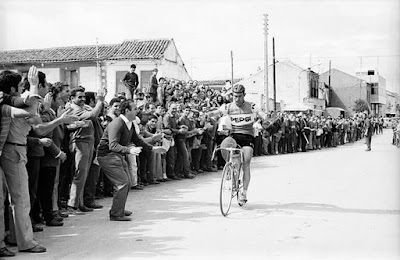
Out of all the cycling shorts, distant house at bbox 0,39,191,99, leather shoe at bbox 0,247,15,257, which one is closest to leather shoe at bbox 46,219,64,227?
leather shoe at bbox 0,247,15,257

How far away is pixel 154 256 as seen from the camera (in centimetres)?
600

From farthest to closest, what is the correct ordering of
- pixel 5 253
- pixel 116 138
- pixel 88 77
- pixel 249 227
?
pixel 88 77 → pixel 116 138 → pixel 249 227 → pixel 5 253

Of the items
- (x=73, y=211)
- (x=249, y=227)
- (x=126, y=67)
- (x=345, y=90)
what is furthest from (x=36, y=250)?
(x=345, y=90)

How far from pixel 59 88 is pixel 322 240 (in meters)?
4.96

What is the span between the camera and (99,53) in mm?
38625

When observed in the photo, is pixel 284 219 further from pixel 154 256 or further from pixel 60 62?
pixel 60 62

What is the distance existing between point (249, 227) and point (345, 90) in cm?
7812

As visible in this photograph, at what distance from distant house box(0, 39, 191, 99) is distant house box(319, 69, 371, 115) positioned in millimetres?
47258

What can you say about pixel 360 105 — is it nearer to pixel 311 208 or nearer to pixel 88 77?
pixel 88 77

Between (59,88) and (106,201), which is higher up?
(59,88)

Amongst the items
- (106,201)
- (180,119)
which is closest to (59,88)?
(106,201)

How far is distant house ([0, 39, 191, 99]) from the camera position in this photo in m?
37.0

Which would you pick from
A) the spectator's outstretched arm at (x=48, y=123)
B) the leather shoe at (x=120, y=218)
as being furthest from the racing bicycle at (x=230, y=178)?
the spectator's outstretched arm at (x=48, y=123)

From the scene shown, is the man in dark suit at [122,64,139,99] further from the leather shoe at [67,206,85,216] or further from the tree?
the tree
